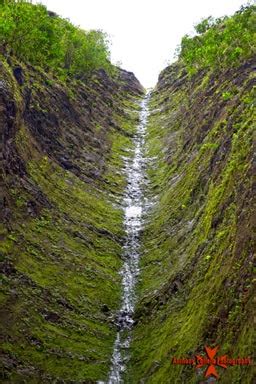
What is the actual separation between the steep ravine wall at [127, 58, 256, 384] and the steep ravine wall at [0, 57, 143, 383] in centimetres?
193

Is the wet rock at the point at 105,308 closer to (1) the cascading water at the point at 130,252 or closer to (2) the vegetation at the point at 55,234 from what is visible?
(2) the vegetation at the point at 55,234

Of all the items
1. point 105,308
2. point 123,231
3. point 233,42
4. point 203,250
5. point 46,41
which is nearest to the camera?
point 203,250

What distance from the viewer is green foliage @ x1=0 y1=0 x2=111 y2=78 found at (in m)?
33.9

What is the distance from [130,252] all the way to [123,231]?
2303 mm

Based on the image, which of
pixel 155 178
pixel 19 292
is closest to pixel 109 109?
pixel 155 178

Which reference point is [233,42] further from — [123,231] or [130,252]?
[130,252]

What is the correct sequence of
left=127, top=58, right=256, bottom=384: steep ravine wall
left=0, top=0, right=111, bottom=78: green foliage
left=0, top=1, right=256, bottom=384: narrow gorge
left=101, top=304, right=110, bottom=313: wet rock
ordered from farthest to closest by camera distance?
left=0, top=0, right=111, bottom=78: green foliage < left=101, top=304, right=110, bottom=313: wet rock < left=0, top=1, right=256, bottom=384: narrow gorge < left=127, top=58, right=256, bottom=384: steep ravine wall

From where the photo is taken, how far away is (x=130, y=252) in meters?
26.5

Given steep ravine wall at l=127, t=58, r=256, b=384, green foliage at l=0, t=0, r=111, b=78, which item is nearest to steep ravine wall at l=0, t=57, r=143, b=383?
green foliage at l=0, t=0, r=111, b=78

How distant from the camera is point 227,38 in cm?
3538

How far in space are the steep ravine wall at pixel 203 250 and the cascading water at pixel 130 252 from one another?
48 centimetres

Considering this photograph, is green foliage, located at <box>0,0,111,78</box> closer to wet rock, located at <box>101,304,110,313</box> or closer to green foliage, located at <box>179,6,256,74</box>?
green foliage, located at <box>179,6,256,74</box>

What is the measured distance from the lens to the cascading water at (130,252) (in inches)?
734

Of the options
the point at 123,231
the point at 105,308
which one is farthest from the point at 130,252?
the point at 105,308
